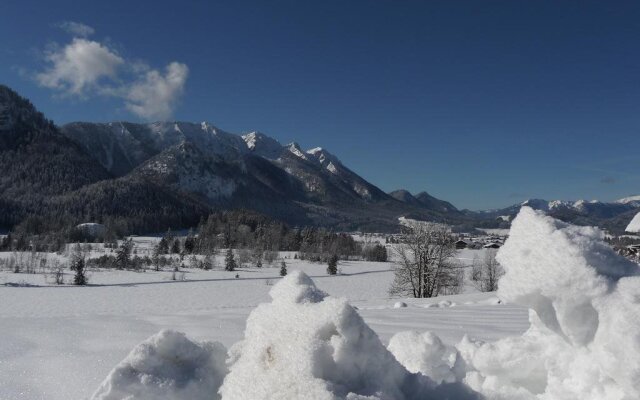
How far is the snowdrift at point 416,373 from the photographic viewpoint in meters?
1.57

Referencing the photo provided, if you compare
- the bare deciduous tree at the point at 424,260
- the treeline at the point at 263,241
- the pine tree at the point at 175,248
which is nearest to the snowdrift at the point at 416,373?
the bare deciduous tree at the point at 424,260

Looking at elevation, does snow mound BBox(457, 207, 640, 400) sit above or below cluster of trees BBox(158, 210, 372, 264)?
above

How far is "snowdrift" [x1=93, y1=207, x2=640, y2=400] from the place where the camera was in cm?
157

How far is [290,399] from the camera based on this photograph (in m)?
1.49

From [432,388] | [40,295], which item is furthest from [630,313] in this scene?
[40,295]

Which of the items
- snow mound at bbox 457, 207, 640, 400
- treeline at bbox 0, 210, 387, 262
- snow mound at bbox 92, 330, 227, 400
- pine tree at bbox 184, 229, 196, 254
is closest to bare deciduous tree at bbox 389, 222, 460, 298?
snow mound at bbox 457, 207, 640, 400

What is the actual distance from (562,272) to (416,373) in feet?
2.29

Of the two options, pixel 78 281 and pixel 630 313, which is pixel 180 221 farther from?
pixel 630 313

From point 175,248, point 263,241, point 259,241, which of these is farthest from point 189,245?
point 263,241

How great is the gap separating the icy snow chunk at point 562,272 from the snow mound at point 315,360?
0.58 metres

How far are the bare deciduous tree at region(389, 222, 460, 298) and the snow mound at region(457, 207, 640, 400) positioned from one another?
2567 centimetres

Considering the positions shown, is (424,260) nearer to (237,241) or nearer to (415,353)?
(415,353)

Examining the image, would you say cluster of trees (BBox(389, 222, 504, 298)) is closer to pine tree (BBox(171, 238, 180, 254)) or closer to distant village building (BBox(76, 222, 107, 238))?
pine tree (BBox(171, 238, 180, 254))

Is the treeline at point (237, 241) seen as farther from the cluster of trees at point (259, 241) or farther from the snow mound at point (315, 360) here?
Answer: the snow mound at point (315, 360)
